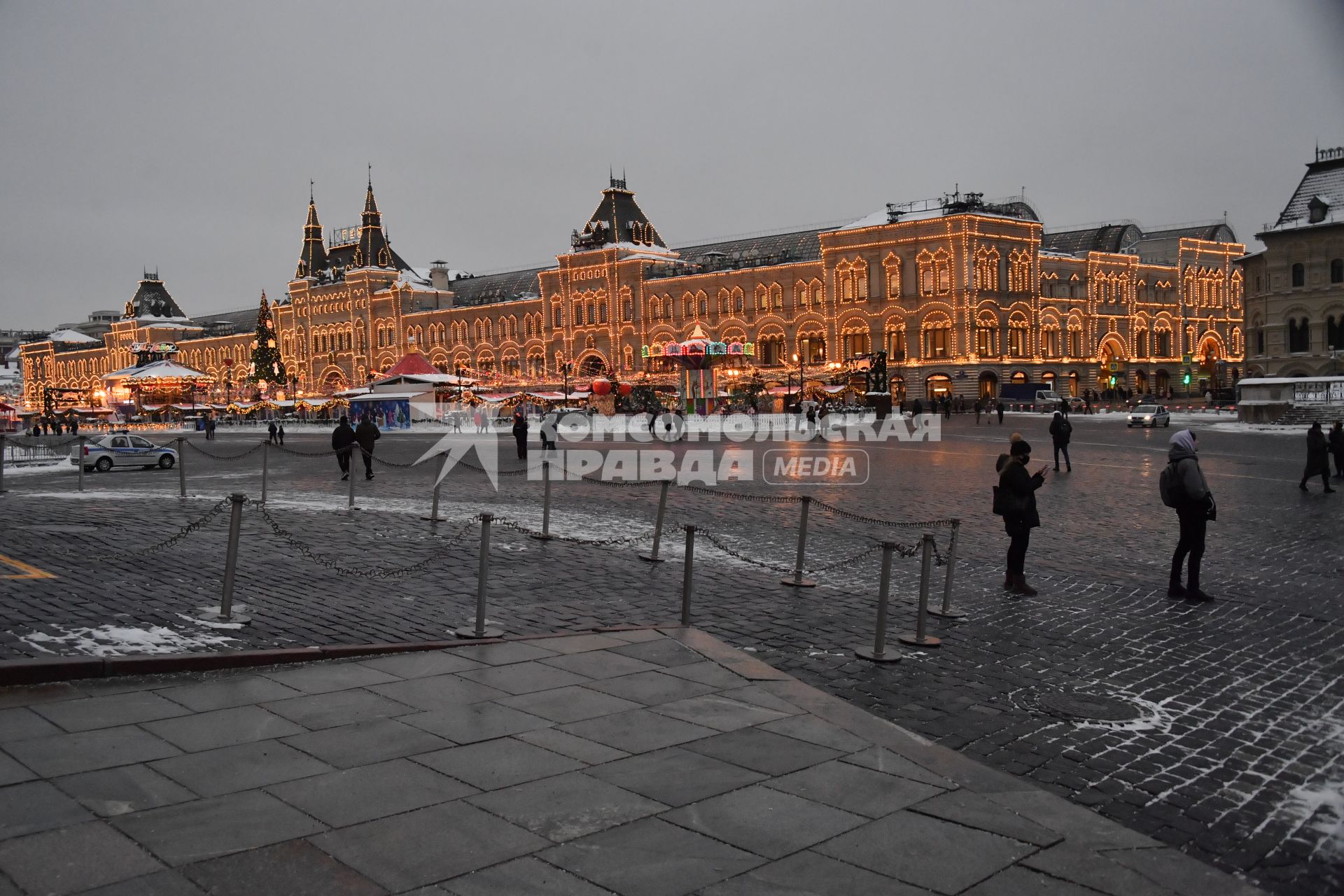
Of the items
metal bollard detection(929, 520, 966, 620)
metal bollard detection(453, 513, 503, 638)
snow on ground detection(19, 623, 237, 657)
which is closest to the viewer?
snow on ground detection(19, 623, 237, 657)

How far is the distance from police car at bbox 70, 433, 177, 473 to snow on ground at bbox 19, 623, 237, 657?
71.0 feet

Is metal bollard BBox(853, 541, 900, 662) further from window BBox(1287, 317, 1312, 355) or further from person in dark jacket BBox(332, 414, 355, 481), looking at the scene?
window BBox(1287, 317, 1312, 355)

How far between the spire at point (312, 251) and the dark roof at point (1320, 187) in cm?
9065

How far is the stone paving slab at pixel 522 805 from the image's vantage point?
156 inches

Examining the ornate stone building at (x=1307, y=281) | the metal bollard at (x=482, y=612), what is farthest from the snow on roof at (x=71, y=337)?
the metal bollard at (x=482, y=612)

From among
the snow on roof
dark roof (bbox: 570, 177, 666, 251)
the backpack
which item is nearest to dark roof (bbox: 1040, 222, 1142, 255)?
dark roof (bbox: 570, 177, 666, 251)

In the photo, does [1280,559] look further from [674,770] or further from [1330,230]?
[1330,230]

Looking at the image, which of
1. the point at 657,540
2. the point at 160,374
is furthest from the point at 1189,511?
the point at 160,374

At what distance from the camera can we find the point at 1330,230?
5494cm

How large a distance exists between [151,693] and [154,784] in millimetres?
1524

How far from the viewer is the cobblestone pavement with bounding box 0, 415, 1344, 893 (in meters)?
5.31

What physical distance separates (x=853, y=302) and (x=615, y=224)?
22.4 meters

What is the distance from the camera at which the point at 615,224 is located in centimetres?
8319

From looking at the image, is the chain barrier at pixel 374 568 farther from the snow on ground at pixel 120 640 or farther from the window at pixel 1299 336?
the window at pixel 1299 336
